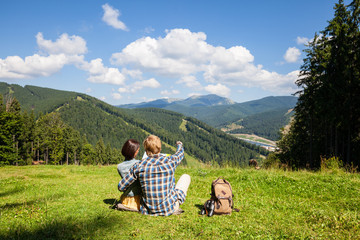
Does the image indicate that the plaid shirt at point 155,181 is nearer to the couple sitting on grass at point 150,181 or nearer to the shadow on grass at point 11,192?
the couple sitting on grass at point 150,181

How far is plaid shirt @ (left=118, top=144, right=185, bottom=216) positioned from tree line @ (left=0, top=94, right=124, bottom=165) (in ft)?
117

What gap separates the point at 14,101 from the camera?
43469 mm

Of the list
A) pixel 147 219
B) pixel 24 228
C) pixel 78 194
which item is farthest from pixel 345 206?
pixel 78 194

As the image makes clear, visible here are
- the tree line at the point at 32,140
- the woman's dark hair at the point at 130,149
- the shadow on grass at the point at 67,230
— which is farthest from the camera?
the tree line at the point at 32,140

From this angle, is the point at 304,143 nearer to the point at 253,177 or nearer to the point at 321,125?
the point at 321,125

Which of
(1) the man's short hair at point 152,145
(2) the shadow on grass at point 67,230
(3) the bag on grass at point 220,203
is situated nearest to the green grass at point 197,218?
(2) the shadow on grass at point 67,230

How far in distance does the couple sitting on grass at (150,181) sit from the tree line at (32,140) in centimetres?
3509

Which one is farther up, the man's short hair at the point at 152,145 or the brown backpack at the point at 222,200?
the man's short hair at the point at 152,145

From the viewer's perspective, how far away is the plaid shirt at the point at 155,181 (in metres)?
4.38

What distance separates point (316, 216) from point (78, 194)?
7.43 m

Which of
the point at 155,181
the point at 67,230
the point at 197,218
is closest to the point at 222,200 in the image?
the point at 197,218

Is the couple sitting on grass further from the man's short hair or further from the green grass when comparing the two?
the green grass

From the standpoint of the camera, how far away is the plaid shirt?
438cm

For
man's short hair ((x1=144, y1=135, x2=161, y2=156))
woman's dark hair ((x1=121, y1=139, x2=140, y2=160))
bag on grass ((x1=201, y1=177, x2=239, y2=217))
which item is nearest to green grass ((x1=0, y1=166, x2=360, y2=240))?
bag on grass ((x1=201, y1=177, x2=239, y2=217))
